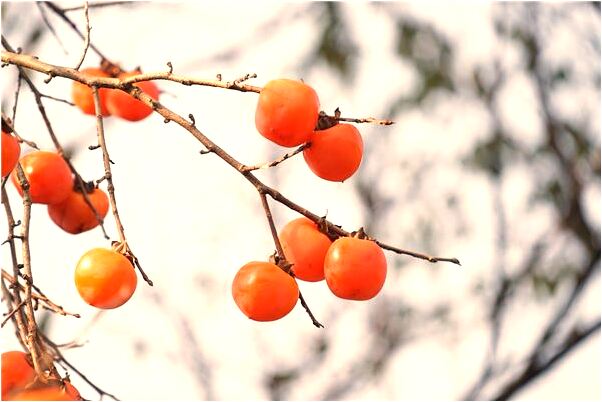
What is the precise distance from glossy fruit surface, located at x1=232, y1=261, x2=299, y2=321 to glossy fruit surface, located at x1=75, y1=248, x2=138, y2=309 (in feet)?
0.44

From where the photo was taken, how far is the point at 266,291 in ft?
3.38

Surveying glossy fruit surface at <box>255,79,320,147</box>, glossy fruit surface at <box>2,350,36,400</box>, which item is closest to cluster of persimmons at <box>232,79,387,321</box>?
glossy fruit surface at <box>255,79,320,147</box>

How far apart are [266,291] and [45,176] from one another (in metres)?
0.44

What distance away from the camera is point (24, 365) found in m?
0.96

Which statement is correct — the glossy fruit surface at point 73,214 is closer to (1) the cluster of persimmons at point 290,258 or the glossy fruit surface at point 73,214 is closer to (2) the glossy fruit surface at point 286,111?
(1) the cluster of persimmons at point 290,258

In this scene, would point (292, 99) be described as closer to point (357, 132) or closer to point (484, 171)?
point (357, 132)

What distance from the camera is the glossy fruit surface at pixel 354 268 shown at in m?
1.03

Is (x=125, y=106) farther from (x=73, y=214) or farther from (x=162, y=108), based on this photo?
(x=162, y=108)

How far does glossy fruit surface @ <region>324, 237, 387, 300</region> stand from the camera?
3.38 feet

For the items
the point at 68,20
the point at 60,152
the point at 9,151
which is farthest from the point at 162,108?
the point at 68,20

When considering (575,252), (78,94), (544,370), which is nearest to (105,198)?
(78,94)

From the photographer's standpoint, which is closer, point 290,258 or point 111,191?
point 111,191

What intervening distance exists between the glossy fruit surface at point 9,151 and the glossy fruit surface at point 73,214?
32 centimetres

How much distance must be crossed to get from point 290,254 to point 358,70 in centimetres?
319
